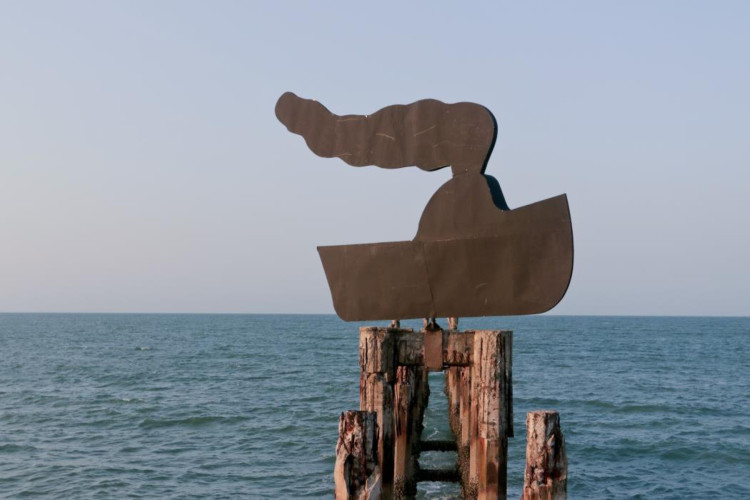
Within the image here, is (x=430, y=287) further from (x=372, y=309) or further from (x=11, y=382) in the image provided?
(x=11, y=382)

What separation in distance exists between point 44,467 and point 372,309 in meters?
11.5

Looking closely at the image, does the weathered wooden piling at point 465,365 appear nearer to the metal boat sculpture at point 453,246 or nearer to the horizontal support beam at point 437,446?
the metal boat sculpture at point 453,246

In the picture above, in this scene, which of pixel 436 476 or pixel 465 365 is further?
pixel 436 476

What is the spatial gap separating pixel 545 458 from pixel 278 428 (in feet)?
49.1

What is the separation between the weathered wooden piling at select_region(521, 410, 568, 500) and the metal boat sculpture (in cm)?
95

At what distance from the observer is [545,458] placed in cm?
619

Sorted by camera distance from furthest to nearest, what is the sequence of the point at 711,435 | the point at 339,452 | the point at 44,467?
1. the point at 711,435
2. the point at 44,467
3. the point at 339,452

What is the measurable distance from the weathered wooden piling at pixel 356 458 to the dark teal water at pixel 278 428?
630 centimetres

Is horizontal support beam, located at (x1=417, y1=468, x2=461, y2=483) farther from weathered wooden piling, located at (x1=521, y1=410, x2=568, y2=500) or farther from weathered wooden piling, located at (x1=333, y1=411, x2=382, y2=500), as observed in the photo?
weathered wooden piling, located at (x1=333, y1=411, x2=382, y2=500)

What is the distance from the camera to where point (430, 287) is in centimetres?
709

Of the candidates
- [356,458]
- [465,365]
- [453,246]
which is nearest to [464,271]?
[453,246]

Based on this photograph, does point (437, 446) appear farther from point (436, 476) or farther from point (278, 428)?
point (278, 428)

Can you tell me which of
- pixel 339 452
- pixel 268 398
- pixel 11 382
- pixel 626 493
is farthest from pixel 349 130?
pixel 11 382

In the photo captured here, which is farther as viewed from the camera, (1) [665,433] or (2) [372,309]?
(1) [665,433]
